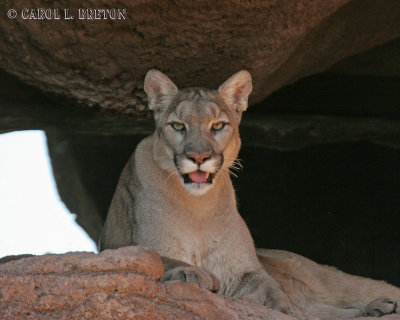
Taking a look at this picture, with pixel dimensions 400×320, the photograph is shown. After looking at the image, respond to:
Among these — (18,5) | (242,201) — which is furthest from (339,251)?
(18,5)

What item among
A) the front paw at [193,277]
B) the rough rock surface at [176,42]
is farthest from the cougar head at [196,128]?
the front paw at [193,277]

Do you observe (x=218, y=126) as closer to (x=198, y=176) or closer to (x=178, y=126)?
(x=178, y=126)

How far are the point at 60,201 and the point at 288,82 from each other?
5.53ft

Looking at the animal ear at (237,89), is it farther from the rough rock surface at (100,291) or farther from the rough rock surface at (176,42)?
the rough rock surface at (100,291)

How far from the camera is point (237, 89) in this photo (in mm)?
3723

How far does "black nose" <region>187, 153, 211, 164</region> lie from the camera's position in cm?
324

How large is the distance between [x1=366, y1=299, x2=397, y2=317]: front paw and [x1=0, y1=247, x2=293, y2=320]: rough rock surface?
1288 millimetres

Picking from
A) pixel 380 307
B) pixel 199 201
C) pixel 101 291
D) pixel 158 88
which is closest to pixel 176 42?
pixel 158 88

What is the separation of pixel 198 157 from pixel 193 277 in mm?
628

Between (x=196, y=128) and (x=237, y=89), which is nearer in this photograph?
(x=196, y=128)

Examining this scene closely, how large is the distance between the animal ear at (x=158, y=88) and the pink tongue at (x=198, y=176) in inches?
20.6

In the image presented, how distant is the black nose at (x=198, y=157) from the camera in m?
3.24

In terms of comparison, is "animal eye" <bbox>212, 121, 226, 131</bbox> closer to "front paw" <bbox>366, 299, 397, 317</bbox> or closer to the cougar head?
the cougar head

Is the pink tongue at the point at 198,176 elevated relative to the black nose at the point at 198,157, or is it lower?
lower
